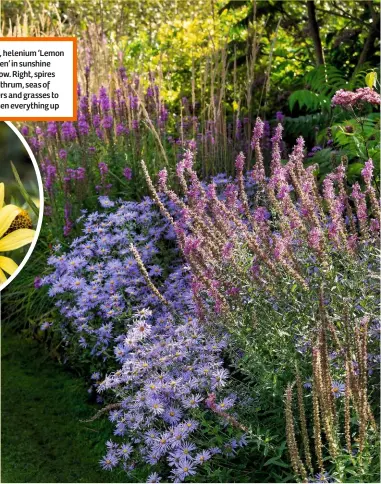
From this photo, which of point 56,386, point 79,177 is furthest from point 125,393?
point 79,177

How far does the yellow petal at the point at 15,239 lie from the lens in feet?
12.9

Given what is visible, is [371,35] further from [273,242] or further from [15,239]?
[15,239]

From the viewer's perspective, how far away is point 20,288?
5.39 meters

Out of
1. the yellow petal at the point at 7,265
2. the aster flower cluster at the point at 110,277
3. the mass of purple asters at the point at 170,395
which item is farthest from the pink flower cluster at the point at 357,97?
the yellow petal at the point at 7,265

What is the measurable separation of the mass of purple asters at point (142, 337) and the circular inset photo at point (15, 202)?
0.27 meters

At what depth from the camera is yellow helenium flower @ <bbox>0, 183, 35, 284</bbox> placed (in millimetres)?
3928

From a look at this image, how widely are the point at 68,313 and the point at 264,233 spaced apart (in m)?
1.35

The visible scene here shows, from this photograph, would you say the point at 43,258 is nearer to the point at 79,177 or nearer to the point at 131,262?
the point at 79,177

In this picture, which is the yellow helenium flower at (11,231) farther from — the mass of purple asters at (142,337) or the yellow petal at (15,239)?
the mass of purple asters at (142,337)

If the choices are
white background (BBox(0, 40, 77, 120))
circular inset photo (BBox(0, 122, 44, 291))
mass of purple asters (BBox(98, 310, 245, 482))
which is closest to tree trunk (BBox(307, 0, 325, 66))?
circular inset photo (BBox(0, 122, 44, 291))

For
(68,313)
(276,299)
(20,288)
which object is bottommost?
(20,288)

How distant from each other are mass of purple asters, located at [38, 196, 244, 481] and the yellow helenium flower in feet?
0.95

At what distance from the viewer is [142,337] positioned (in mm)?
3365

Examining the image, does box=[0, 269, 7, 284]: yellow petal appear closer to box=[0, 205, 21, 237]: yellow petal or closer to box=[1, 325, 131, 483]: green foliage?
box=[0, 205, 21, 237]: yellow petal
